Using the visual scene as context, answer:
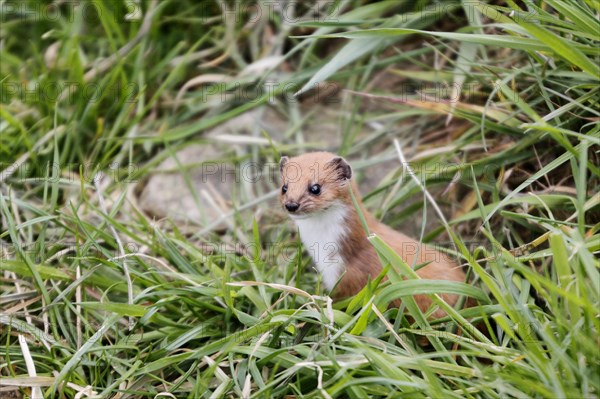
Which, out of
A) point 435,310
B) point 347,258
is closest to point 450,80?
point 347,258

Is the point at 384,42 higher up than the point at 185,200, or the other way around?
the point at 384,42

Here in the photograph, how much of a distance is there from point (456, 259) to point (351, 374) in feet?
4.85

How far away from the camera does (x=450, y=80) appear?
523 cm

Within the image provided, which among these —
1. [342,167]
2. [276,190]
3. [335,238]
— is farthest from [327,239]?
[276,190]

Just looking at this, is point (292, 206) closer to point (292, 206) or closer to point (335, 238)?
point (292, 206)

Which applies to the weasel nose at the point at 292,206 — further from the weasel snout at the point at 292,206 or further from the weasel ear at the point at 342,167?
the weasel ear at the point at 342,167

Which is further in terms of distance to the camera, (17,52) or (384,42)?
(17,52)

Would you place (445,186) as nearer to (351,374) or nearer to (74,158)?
(351,374)

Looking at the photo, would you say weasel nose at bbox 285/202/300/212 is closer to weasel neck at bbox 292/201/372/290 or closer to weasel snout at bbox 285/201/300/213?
weasel snout at bbox 285/201/300/213

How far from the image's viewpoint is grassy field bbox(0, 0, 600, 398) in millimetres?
3377

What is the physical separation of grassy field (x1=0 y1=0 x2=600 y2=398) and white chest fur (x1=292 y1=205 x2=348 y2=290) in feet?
0.61

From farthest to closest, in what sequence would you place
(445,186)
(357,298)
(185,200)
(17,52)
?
(17,52), (185,200), (445,186), (357,298)

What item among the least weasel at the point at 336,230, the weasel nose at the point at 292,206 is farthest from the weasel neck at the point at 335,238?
the weasel nose at the point at 292,206

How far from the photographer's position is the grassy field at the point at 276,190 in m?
3.38
